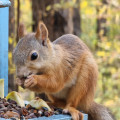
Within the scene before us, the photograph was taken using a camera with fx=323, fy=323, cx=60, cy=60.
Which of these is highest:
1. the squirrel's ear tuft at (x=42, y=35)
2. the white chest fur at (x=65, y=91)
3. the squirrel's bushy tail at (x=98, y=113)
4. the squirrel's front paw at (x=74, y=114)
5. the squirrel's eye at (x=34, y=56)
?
the squirrel's ear tuft at (x=42, y=35)

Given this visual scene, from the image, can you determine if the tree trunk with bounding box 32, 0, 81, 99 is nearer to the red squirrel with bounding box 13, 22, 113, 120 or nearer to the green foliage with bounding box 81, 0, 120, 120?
the green foliage with bounding box 81, 0, 120, 120

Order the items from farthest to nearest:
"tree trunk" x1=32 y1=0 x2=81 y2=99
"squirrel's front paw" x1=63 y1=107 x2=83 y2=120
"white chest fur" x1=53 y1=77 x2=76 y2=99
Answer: "tree trunk" x1=32 y1=0 x2=81 y2=99
"white chest fur" x1=53 y1=77 x2=76 y2=99
"squirrel's front paw" x1=63 y1=107 x2=83 y2=120

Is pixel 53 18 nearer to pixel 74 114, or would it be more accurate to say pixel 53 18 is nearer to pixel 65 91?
pixel 65 91

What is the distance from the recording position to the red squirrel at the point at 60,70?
275 centimetres

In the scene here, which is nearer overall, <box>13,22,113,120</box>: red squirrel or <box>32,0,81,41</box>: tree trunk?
<box>13,22,113,120</box>: red squirrel

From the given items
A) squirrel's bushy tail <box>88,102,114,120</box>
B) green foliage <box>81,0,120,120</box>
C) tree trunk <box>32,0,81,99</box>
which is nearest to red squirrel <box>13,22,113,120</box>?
squirrel's bushy tail <box>88,102,114,120</box>

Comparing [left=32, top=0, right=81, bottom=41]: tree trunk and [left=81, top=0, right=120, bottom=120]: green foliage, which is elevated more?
[left=32, top=0, right=81, bottom=41]: tree trunk

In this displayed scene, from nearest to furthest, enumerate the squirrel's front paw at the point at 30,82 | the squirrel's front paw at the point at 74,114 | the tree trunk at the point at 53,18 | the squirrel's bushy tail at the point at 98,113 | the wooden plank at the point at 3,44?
the squirrel's front paw at the point at 30,82
the squirrel's front paw at the point at 74,114
the squirrel's bushy tail at the point at 98,113
the wooden plank at the point at 3,44
the tree trunk at the point at 53,18

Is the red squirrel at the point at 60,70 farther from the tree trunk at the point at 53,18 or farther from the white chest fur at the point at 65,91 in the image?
the tree trunk at the point at 53,18

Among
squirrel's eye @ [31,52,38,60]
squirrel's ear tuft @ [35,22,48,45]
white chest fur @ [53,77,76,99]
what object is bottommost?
white chest fur @ [53,77,76,99]

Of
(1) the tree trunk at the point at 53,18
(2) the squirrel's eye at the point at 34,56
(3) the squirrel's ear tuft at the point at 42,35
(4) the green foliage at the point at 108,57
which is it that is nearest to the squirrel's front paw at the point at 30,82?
(2) the squirrel's eye at the point at 34,56

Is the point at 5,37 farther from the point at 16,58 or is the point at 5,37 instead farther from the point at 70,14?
the point at 70,14

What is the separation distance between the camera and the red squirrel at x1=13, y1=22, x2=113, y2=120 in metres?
2.75

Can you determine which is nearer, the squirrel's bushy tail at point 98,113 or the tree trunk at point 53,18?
the squirrel's bushy tail at point 98,113
